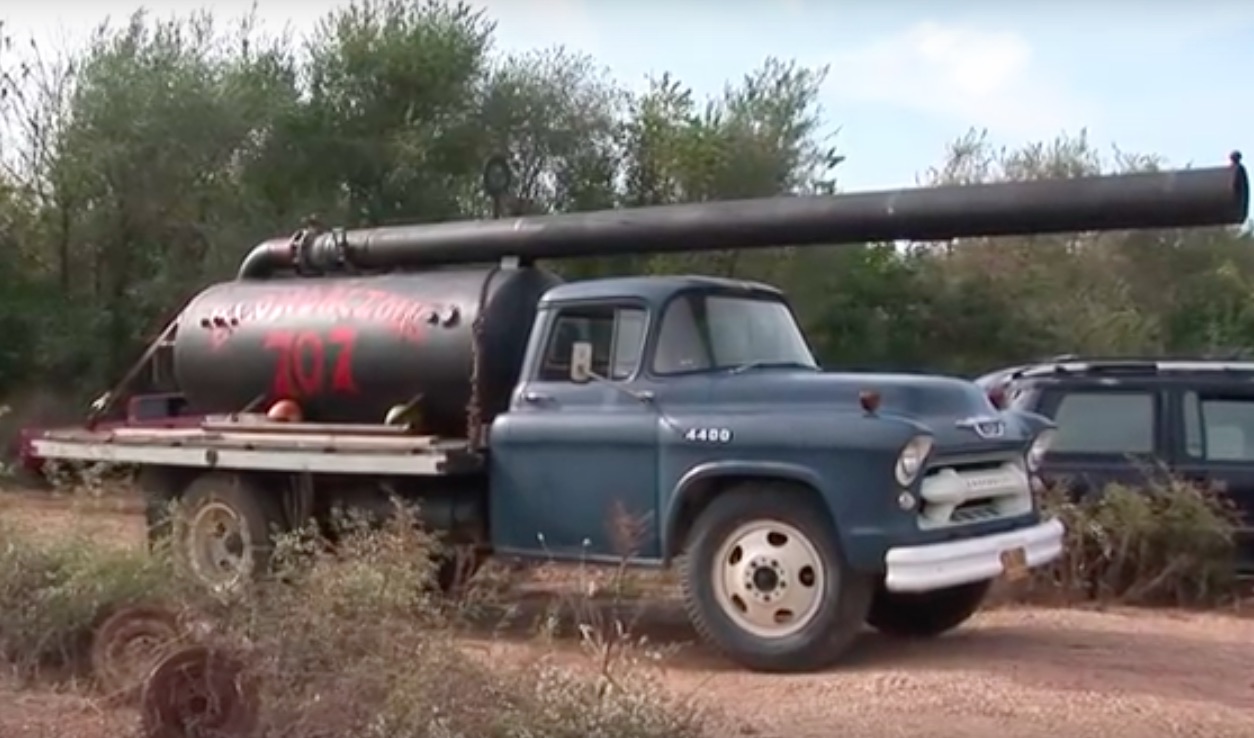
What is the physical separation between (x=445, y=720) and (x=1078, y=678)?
12.2 ft

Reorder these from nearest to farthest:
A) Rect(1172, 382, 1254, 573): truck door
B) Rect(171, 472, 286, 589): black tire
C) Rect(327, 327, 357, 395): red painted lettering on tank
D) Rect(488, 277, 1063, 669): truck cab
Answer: Rect(488, 277, 1063, 669): truck cab
Rect(171, 472, 286, 589): black tire
Rect(327, 327, 357, 395): red painted lettering on tank
Rect(1172, 382, 1254, 573): truck door

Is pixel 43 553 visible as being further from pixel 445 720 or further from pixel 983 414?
pixel 983 414

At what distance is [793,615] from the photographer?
8.49m

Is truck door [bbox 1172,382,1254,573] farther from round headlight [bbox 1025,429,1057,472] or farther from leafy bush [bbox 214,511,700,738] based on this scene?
leafy bush [bbox 214,511,700,738]

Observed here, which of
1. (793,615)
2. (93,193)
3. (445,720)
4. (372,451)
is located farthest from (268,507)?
(93,193)

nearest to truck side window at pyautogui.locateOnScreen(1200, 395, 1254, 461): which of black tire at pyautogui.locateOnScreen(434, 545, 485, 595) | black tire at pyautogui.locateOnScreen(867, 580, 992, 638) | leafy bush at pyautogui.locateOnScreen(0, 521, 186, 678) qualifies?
black tire at pyautogui.locateOnScreen(867, 580, 992, 638)

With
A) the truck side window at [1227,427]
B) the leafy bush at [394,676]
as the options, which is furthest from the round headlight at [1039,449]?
the leafy bush at [394,676]

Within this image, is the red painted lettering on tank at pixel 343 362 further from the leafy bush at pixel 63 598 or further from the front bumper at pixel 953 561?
the front bumper at pixel 953 561

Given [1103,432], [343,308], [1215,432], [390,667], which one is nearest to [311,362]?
[343,308]

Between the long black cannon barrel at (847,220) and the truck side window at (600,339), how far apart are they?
0.78 meters

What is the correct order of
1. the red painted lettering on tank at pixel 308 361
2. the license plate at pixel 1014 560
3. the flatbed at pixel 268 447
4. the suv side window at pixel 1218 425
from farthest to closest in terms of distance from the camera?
the suv side window at pixel 1218 425
the red painted lettering on tank at pixel 308 361
the flatbed at pixel 268 447
the license plate at pixel 1014 560

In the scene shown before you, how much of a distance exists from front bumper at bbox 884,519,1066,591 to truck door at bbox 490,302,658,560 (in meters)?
1.47

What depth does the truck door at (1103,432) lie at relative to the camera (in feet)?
38.1

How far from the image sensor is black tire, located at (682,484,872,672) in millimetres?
8359
